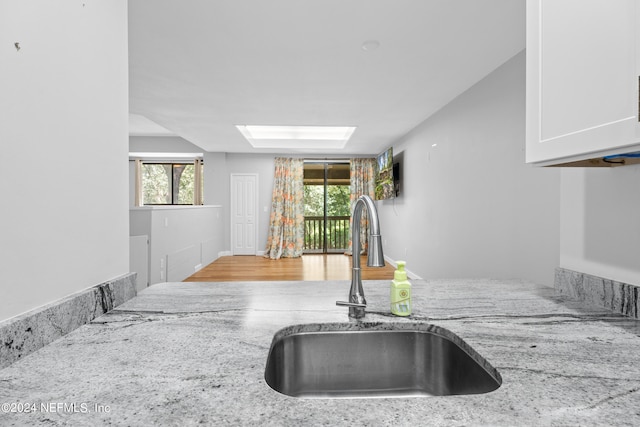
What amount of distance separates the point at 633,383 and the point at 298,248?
6823mm

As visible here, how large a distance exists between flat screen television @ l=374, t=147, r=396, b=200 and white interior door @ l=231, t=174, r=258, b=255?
2710mm

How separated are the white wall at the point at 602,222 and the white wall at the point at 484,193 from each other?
3.93 feet

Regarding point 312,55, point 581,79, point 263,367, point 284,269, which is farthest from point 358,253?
point 284,269

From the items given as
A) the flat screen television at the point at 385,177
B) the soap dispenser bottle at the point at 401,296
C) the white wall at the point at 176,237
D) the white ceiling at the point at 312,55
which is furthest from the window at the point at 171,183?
the soap dispenser bottle at the point at 401,296

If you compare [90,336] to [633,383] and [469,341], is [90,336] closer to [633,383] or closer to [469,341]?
[469,341]

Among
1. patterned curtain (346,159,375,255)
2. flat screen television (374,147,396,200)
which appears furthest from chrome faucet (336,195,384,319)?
patterned curtain (346,159,375,255)

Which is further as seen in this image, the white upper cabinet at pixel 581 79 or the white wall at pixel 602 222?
the white wall at pixel 602 222

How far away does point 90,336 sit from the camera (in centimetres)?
83

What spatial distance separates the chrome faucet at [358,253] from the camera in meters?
0.92

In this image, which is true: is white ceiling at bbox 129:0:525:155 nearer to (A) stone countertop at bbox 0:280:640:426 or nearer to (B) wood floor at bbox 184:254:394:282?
(A) stone countertop at bbox 0:280:640:426

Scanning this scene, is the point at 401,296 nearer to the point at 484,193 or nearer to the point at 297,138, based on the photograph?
the point at 484,193

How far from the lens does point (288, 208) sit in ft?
24.3

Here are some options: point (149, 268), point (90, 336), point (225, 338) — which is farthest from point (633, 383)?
point (149, 268)

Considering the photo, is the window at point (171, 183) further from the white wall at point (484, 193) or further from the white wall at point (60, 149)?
the white wall at point (60, 149)
